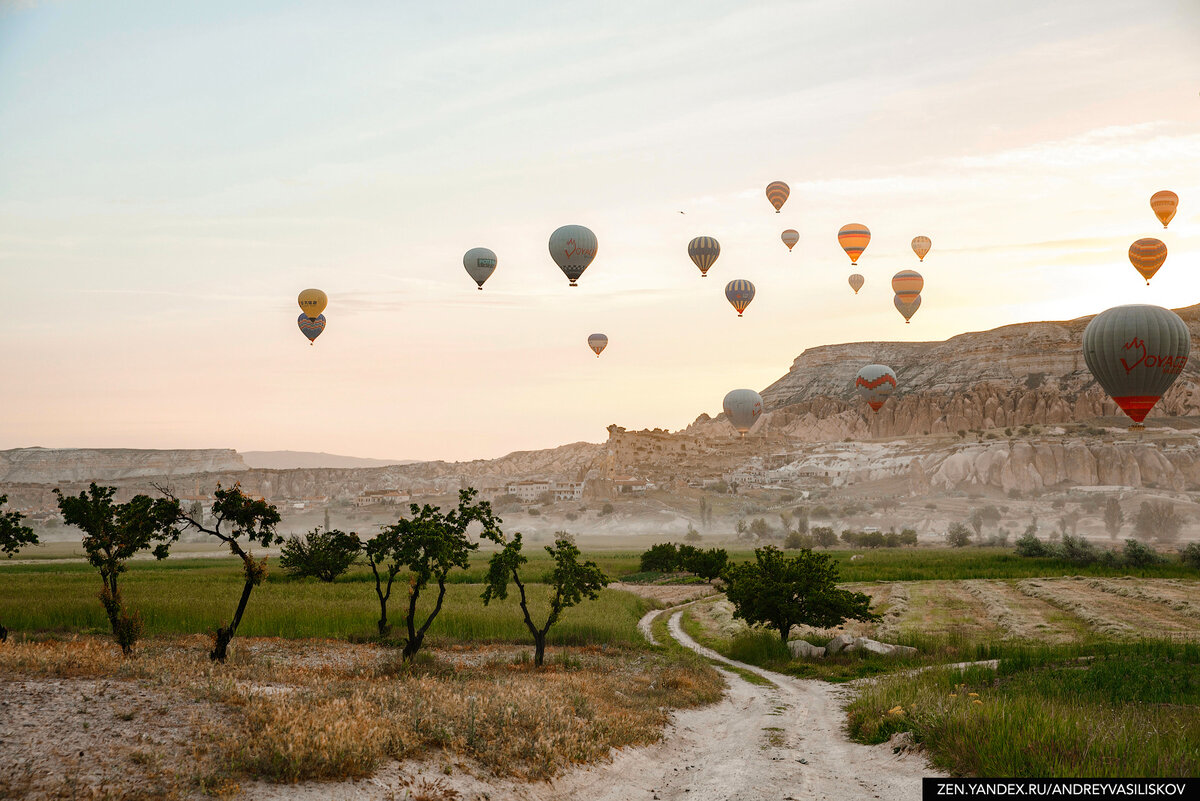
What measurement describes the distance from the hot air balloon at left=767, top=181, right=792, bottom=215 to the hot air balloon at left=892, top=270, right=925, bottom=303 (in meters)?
30.7

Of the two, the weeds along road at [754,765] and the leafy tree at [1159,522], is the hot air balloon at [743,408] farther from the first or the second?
the weeds along road at [754,765]

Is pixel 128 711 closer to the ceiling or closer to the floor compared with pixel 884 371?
closer to the floor

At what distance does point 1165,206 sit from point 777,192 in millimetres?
48312

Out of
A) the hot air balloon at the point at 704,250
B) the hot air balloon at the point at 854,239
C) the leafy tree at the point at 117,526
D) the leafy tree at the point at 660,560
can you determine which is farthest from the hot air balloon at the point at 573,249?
the leafy tree at the point at 117,526

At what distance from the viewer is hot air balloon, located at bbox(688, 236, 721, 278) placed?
8938cm

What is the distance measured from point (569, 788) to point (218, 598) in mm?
34137

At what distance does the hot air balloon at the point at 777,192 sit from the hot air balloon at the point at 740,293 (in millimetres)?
10981

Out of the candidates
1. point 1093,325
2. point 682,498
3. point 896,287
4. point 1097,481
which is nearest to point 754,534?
point 682,498

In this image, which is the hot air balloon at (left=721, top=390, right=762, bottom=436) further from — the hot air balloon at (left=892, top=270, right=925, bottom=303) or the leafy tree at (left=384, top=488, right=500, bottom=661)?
the leafy tree at (left=384, top=488, right=500, bottom=661)

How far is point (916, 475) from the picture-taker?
162 metres

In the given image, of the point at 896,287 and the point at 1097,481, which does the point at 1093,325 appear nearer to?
the point at 896,287

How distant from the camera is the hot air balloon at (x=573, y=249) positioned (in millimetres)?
73625

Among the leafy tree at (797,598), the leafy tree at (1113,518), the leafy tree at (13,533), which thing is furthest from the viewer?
the leafy tree at (1113,518)

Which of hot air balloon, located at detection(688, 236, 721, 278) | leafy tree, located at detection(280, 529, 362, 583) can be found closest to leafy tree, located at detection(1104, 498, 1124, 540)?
hot air balloon, located at detection(688, 236, 721, 278)
